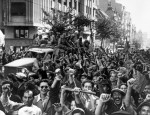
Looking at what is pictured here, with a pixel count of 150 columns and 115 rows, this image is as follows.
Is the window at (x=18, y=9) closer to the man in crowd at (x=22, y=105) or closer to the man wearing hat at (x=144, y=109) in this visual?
the man in crowd at (x=22, y=105)

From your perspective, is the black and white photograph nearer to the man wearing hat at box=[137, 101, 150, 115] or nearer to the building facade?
the man wearing hat at box=[137, 101, 150, 115]

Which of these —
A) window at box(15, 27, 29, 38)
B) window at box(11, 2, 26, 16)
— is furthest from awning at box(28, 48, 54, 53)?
window at box(15, 27, 29, 38)

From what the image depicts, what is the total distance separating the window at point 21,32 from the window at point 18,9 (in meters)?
1.53

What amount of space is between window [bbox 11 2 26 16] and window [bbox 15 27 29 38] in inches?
60.1

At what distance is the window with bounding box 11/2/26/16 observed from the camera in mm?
34062

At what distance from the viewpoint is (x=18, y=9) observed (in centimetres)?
3409

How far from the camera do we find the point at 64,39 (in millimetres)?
13523

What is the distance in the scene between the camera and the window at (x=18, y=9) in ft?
112

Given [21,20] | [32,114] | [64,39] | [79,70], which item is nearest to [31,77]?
[79,70]

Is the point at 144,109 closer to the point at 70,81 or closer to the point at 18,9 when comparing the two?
the point at 70,81

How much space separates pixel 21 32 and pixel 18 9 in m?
2.23

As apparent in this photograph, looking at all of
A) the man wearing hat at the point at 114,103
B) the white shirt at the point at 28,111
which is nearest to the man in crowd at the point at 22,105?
the white shirt at the point at 28,111

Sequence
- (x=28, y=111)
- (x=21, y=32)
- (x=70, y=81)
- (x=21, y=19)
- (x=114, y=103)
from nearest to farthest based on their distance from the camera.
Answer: (x=28, y=111)
(x=114, y=103)
(x=70, y=81)
(x=21, y=19)
(x=21, y=32)

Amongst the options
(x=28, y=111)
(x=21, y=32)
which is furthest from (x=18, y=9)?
(x=28, y=111)
